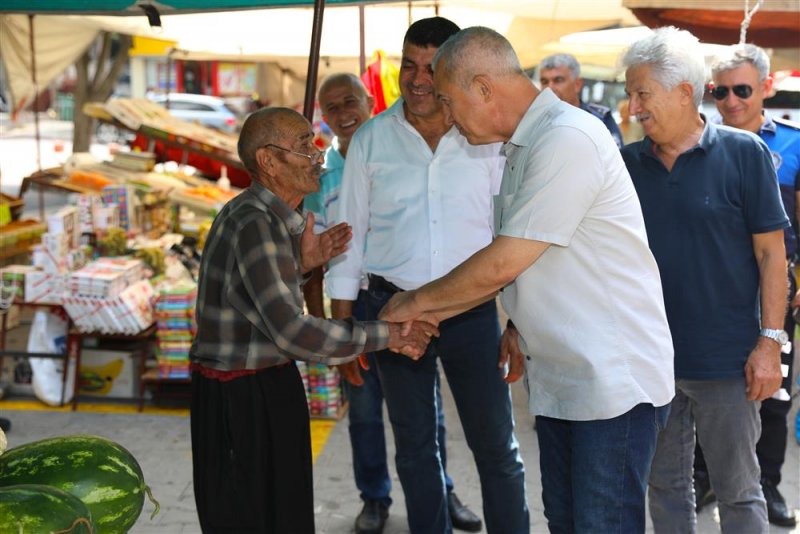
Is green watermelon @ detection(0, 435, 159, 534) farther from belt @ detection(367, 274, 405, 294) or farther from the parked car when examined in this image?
the parked car

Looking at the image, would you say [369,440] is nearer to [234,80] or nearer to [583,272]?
[583,272]

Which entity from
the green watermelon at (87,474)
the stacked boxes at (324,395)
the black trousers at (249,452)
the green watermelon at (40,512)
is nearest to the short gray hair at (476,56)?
the black trousers at (249,452)

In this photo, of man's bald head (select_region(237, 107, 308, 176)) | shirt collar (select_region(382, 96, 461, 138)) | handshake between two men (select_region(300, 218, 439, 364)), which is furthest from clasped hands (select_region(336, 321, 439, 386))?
shirt collar (select_region(382, 96, 461, 138))

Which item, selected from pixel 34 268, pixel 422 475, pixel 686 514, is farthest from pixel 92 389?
pixel 686 514

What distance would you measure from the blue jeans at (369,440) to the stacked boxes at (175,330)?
64.6 inches

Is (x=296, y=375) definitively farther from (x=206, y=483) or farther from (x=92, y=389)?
(x=92, y=389)

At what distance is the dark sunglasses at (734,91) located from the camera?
3877 mm

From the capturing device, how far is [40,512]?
53.3 inches

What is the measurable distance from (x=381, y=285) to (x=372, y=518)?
4.01 feet

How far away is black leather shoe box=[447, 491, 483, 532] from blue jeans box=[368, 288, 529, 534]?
55cm

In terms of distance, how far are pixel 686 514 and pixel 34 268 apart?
13.4 feet

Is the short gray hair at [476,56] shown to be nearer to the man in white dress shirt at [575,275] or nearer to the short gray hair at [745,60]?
the man in white dress shirt at [575,275]

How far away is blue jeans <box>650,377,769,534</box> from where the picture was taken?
120 inches

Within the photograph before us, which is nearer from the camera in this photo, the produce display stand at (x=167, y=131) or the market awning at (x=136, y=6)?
the market awning at (x=136, y=6)
